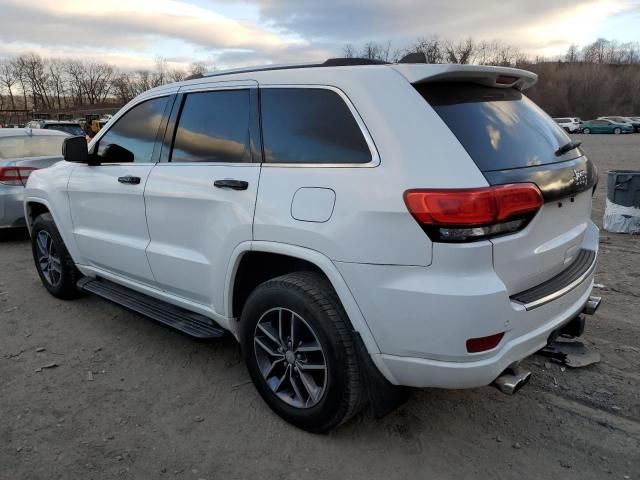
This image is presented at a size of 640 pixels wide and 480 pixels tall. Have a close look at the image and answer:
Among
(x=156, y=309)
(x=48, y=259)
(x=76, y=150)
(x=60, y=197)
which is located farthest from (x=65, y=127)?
(x=156, y=309)

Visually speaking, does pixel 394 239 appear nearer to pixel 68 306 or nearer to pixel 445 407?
pixel 445 407

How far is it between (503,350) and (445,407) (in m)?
0.97

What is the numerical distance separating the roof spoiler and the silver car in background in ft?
20.4

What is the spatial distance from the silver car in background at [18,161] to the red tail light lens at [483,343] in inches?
267

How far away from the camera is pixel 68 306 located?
4.82 metres

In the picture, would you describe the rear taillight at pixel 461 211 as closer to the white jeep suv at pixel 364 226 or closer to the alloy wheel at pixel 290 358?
the white jeep suv at pixel 364 226

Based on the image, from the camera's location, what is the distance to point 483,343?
2182 millimetres

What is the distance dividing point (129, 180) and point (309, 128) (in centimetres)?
157

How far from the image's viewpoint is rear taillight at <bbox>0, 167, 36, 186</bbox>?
7.00 m

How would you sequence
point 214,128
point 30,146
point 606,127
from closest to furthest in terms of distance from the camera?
point 214,128 < point 30,146 < point 606,127

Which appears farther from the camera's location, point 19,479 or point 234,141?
point 234,141

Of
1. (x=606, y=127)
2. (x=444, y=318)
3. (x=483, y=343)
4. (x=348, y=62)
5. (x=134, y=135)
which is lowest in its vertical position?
(x=606, y=127)

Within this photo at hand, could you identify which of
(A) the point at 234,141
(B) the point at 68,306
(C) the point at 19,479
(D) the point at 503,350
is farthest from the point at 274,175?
(B) the point at 68,306

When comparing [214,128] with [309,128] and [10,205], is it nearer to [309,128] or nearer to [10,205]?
[309,128]
